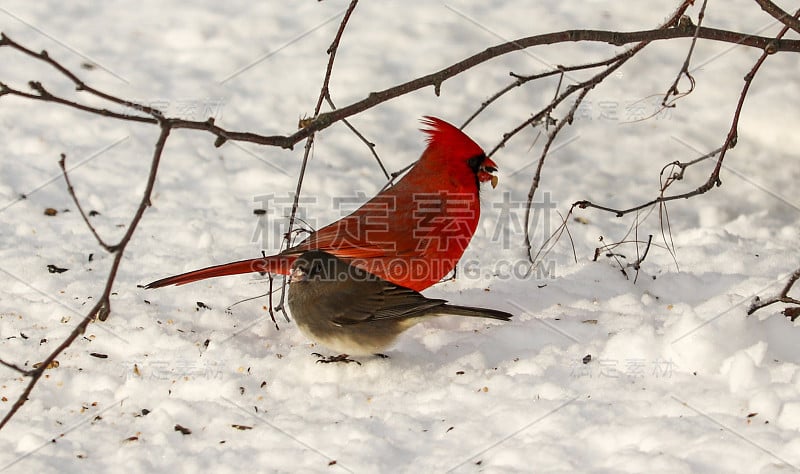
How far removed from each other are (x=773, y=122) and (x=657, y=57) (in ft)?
3.10

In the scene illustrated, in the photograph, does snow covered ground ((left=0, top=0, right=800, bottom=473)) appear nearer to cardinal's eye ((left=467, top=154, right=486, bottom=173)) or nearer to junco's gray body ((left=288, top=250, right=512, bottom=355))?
junco's gray body ((left=288, top=250, right=512, bottom=355))

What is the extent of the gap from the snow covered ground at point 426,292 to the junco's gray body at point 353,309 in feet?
0.36

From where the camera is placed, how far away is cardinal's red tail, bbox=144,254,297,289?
3.31m

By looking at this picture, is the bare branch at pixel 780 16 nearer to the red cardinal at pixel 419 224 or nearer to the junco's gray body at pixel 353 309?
the red cardinal at pixel 419 224

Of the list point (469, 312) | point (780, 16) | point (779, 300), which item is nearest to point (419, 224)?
point (469, 312)

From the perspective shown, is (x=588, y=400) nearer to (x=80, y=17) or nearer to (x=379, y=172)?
(x=379, y=172)

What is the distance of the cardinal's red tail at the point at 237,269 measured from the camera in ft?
10.9

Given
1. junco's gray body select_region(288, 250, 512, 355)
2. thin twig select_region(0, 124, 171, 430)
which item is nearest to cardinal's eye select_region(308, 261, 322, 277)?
junco's gray body select_region(288, 250, 512, 355)

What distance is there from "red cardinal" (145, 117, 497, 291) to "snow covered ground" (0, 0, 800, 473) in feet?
0.84

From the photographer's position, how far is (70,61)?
5.35 m

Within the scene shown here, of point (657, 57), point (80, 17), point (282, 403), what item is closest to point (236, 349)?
point (282, 403)

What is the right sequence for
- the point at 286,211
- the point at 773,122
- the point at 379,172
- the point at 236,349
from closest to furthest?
the point at 236,349, the point at 286,211, the point at 379,172, the point at 773,122

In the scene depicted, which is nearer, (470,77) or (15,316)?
(15,316)

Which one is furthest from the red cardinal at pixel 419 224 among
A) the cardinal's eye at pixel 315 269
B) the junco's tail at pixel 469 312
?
the junco's tail at pixel 469 312
